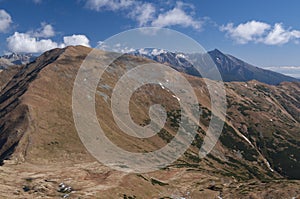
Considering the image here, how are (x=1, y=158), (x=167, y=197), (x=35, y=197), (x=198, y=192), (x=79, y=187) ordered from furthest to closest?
(x=1, y=158) → (x=198, y=192) → (x=167, y=197) → (x=79, y=187) → (x=35, y=197)

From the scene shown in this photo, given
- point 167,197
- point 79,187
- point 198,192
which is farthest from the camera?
point 198,192

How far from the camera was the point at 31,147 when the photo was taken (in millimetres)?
193375

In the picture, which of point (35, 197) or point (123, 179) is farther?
point (123, 179)

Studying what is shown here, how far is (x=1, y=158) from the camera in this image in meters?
187

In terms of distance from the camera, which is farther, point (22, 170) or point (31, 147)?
point (31, 147)

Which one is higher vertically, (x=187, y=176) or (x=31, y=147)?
(x=31, y=147)

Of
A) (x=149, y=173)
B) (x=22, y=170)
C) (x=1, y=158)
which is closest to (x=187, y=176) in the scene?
(x=149, y=173)

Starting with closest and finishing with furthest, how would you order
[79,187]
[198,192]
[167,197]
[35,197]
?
[35,197] < [79,187] < [167,197] < [198,192]

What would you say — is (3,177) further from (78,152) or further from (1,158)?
(78,152)

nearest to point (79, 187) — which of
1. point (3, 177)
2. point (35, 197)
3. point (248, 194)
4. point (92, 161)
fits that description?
point (35, 197)

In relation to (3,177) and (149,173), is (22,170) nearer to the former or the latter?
(3,177)

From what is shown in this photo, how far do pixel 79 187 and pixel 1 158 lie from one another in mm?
70940

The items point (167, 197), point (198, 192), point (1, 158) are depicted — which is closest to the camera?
point (167, 197)

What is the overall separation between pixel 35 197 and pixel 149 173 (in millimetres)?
78897
